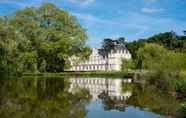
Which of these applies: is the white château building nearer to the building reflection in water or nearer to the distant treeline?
the distant treeline

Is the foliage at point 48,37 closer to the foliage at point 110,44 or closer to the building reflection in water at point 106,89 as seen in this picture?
the building reflection in water at point 106,89

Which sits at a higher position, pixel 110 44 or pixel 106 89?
pixel 110 44

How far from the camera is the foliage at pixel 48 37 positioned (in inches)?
2726

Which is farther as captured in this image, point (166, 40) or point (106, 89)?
point (166, 40)

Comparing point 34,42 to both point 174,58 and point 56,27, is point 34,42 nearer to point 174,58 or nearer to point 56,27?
point 56,27

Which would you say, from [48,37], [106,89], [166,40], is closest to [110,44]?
[166,40]

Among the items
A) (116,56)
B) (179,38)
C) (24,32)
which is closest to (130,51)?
(116,56)

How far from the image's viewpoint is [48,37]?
238 ft

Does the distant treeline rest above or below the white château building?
above

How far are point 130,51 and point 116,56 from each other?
5.95 metres

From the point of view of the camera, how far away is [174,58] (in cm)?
3881

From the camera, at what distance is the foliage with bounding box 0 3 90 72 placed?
69250 millimetres

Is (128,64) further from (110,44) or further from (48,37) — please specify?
(48,37)

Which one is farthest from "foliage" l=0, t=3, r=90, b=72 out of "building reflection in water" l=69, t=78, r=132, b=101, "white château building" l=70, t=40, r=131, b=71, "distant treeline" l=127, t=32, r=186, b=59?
"white château building" l=70, t=40, r=131, b=71
